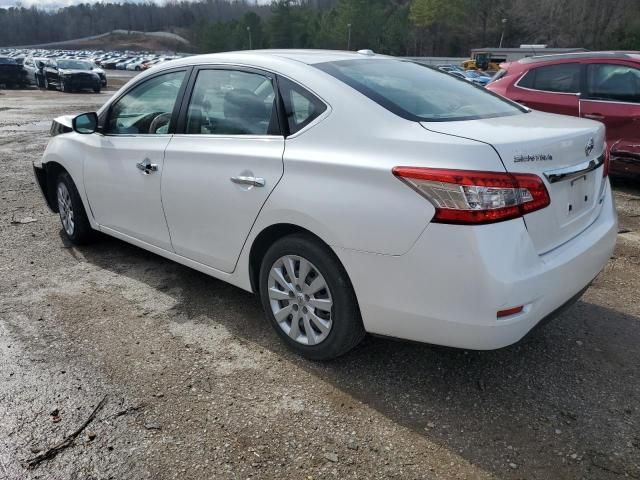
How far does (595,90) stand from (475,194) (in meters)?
5.40

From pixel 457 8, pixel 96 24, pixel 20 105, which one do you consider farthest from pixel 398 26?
pixel 96 24

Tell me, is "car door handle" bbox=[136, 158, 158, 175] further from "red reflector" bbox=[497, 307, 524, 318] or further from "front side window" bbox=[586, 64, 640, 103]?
"front side window" bbox=[586, 64, 640, 103]

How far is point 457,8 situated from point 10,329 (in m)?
105

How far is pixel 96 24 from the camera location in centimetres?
17325

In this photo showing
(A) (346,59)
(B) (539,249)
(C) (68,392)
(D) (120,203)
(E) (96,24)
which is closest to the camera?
(B) (539,249)

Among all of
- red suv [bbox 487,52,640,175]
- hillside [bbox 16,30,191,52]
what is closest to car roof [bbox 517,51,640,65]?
red suv [bbox 487,52,640,175]

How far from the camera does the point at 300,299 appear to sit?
2.99 meters

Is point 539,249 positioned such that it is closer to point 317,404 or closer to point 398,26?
point 317,404

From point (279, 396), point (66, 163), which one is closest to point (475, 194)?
point (279, 396)

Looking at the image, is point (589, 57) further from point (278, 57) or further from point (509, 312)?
point (509, 312)

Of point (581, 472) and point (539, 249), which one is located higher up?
point (539, 249)

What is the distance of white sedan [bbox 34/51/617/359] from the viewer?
2.34 m

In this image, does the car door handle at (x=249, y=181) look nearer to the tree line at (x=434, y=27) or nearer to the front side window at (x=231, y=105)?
the front side window at (x=231, y=105)

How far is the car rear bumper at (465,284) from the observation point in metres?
2.30
